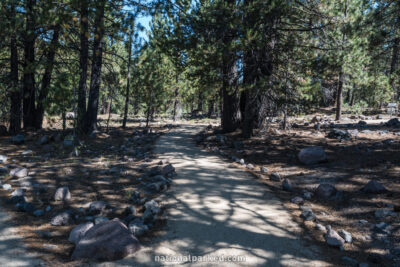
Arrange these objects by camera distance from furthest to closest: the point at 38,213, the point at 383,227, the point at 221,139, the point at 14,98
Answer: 1. the point at 14,98
2. the point at 221,139
3. the point at 38,213
4. the point at 383,227

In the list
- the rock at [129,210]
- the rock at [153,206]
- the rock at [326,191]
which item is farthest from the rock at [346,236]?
the rock at [129,210]

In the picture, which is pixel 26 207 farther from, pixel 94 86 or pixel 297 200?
pixel 94 86

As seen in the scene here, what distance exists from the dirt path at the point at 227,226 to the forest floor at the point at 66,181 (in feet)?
1.43

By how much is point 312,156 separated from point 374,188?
7.10 ft

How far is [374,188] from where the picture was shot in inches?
191

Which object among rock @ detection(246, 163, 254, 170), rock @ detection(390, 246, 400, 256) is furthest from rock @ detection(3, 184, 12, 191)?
rock @ detection(390, 246, 400, 256)

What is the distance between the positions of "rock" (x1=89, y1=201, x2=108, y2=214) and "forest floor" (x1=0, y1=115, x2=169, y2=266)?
126mm

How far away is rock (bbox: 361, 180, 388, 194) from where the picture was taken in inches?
190

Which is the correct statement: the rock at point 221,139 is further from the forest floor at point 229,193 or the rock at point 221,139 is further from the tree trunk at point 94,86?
the tree trunk at point 94,86

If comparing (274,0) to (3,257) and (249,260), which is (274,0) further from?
(3,257)

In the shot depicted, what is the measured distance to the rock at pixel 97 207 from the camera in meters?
4.30

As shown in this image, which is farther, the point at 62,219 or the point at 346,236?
the point at 62,219

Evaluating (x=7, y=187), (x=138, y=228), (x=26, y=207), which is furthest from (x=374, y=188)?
(x=7, y=187)

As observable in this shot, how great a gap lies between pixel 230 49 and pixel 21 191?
234 inches
